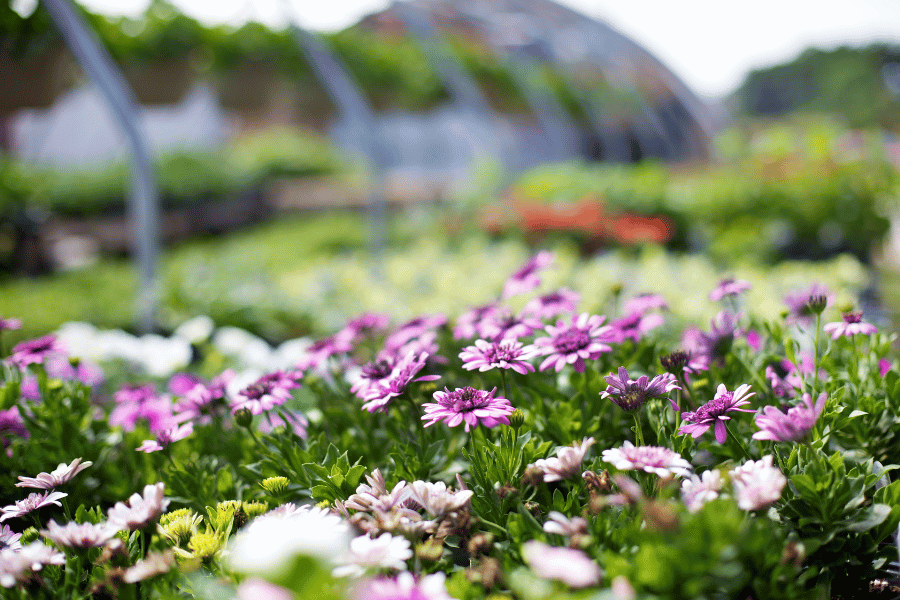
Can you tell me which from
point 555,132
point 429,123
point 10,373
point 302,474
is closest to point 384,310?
point 10,373

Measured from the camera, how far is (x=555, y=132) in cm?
880

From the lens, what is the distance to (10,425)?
1304mm

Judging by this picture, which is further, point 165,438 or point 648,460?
point 165,438

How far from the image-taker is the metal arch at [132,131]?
2.43m

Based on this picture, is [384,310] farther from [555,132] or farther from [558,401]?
[555,132]

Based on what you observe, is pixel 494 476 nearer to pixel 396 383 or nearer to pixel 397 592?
pixel 396 383

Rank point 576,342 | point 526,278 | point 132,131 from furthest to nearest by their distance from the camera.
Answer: point 132,131
point 526,278
point 576,342

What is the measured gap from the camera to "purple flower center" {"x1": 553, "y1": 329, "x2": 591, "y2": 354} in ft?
3.58

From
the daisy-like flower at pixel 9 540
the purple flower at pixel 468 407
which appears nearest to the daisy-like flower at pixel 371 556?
the purple flower at pixel 468 407

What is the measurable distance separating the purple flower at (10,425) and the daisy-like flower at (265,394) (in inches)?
20.6

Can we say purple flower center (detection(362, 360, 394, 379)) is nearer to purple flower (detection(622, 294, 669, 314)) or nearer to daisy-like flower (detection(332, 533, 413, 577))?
daisy-like flower (detection(332, 533, 413, 577))

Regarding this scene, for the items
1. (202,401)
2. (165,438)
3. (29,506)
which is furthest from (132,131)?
(29,506)

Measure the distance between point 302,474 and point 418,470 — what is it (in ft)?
0.74

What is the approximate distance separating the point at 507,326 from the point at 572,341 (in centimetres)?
18
